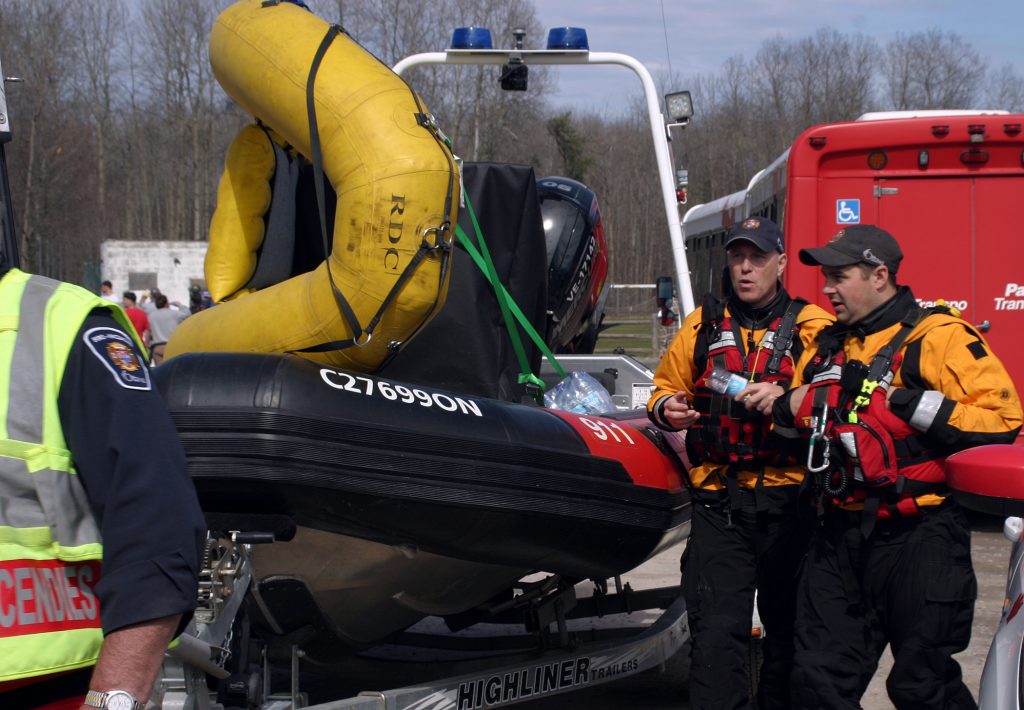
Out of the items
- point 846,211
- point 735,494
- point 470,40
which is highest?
point 470,40

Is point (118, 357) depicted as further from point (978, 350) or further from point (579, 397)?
point (579, 397)

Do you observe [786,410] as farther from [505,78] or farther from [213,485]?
[505,78]

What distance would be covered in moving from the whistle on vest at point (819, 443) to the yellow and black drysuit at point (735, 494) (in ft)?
1.03

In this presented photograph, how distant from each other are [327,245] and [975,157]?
177 inches

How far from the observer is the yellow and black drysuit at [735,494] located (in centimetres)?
368

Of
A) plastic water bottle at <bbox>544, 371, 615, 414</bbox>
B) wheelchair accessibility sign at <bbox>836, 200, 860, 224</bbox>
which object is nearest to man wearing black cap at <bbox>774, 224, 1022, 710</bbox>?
plastic water bottle at <bbox>544, 371, 615, 414</bbox>

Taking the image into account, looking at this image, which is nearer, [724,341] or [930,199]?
[724,341]

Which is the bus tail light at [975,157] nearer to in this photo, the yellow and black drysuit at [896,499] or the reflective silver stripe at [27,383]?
the yellow and black drysuit at [896,499]

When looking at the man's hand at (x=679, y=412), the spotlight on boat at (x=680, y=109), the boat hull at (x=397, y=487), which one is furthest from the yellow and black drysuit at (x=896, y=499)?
the spotlight on boat at (x=680, y=109)

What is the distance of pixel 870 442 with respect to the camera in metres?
3.24

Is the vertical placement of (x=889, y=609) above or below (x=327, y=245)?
below

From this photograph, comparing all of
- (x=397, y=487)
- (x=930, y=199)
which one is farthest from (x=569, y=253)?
(x=397, y=487)

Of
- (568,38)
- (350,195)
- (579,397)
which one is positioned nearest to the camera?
(350,195)

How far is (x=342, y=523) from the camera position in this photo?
3297 millimetres
